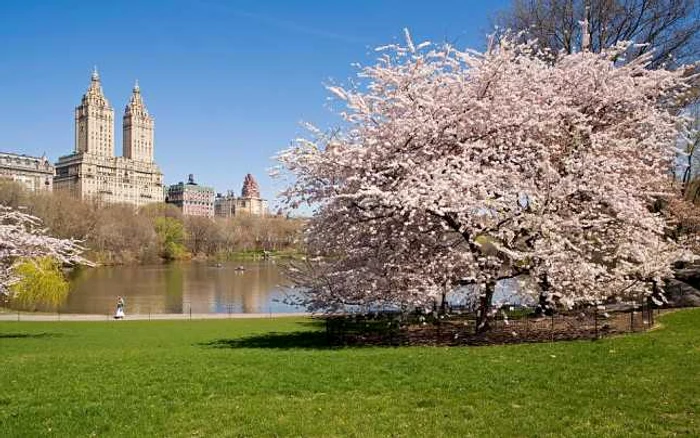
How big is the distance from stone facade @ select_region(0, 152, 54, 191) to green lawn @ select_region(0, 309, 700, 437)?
575 ft

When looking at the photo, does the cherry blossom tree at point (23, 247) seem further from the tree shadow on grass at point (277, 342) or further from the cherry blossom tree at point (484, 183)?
the cherry blossom tree at point (484, 183)

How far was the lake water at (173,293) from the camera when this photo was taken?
40969 millimetres

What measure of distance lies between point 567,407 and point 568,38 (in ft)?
75.1

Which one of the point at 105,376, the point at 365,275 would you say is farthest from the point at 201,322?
the point at 105,376

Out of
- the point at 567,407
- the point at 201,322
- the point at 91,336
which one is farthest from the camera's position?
the point at 201,322

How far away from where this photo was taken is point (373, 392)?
351 inches

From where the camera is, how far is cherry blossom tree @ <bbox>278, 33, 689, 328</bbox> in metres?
14.5

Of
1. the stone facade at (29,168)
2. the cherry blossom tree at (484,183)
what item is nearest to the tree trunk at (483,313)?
the cherry blossom tree at (484,183)

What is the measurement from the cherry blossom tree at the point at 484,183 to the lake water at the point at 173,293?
47.3 ft

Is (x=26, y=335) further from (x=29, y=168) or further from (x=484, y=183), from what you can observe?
(x=29, y=168)

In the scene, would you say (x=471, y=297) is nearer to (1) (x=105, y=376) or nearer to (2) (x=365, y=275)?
(2) (x=365, y=275)

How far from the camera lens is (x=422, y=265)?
1506 centimetres

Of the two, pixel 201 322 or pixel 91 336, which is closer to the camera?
pixel 91 336

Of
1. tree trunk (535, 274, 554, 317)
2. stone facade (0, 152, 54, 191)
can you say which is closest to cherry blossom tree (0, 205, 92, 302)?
tree trunk (535, 274, 554, 317)
